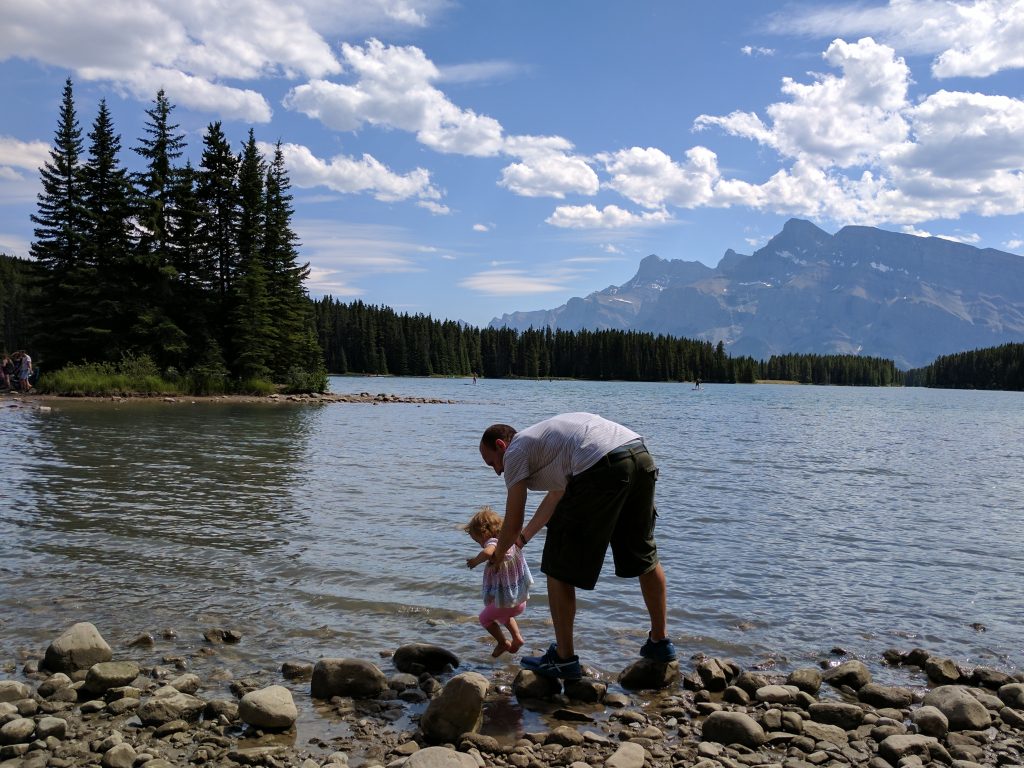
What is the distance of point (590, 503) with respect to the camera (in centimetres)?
624

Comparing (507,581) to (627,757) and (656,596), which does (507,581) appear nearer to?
(656,596)

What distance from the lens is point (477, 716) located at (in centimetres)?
589

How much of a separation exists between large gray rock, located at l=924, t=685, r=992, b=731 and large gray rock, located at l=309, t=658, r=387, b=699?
4694 millimetres

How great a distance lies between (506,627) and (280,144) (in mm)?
73657

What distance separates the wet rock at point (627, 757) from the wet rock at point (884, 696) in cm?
250

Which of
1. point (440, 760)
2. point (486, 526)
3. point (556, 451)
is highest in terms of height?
point (556, 451)

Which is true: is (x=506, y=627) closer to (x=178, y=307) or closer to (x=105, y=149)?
(x=178, y=307)

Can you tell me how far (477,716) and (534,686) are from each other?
0.88 metres

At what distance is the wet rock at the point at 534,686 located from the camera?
21.7 ft

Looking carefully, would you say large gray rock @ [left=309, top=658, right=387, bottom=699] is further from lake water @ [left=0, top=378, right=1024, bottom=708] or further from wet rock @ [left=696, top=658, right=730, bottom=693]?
wet rock @ [left=696, top=658, right=730, bottom=693]

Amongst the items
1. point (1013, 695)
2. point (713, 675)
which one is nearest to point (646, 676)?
point (713, 675)

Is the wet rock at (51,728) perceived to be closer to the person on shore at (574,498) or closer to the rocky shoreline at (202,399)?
the person on shore at (574,498)

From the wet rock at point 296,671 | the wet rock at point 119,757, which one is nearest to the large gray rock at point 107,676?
the wet rock at point 296,671

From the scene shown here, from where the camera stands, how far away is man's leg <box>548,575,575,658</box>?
21.6 ft
